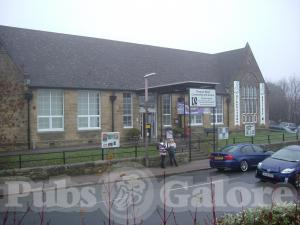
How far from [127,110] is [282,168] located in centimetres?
1674

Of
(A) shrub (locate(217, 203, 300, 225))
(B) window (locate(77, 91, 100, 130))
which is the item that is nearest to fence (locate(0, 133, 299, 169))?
(B) window (locate(77, 91, 100, 130))

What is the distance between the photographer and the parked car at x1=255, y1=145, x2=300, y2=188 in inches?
489

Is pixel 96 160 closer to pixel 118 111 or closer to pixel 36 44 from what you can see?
pixel 118 111

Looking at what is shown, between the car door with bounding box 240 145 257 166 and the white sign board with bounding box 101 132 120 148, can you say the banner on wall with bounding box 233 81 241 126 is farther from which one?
the white sign board with bounding box 101 132 120 148

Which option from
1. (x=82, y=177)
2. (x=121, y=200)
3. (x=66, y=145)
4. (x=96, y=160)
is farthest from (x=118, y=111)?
(x=121, y=200)

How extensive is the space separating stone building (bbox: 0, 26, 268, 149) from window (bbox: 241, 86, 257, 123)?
48cm

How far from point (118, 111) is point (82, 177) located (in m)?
11.6

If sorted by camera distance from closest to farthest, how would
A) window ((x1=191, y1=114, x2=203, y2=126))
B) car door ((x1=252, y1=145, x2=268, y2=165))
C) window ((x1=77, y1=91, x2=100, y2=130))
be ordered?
1. car door ((x1=252, y1=145, x2=268, y2=165))
2. window ((x1=77, y1=91, x2=100, y2=130))
3. window ((x1=191, y1=114, x2=203, y2=126))

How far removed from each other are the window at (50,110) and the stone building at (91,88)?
0.22 ft

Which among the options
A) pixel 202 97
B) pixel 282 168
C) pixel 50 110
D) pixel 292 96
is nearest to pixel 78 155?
pixel 50 110

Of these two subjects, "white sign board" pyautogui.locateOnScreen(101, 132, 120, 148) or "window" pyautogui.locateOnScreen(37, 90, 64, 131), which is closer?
"white sign board" pyautogui.locateOnScreen(101, 132, 120, 148)

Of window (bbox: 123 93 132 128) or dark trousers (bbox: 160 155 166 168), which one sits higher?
window (bbox: 123 93 132 128)

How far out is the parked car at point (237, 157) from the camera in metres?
16.8

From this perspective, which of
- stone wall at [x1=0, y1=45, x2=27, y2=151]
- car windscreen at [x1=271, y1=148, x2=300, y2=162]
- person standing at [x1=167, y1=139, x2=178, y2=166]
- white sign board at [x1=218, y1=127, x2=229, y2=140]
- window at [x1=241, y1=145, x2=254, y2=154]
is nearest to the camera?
car windscreen at [x1=271, y1=148, x2=300, y2=162]
